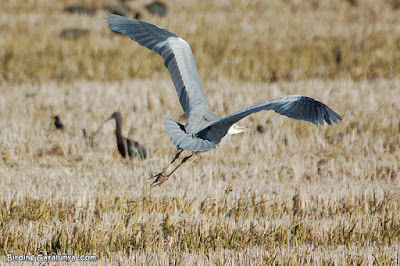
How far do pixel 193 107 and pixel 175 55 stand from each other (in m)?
0.53

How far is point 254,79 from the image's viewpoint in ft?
32.7

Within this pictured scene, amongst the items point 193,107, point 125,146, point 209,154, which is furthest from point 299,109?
point 125,146

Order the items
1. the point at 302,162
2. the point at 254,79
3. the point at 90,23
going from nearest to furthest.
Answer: the point at 302,162 < the point at 254,79 < the point at 90,23

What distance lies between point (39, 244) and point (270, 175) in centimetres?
262

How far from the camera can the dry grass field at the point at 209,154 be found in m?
3.91

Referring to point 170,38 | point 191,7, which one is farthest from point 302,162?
point 191,7

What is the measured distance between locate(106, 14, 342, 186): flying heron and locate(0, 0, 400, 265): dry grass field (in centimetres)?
55

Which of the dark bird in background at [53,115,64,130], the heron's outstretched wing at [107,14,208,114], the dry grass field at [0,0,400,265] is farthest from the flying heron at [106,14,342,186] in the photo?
the dark bird in background at [53,115,64,130]

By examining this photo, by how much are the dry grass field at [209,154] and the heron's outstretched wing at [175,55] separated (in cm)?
81

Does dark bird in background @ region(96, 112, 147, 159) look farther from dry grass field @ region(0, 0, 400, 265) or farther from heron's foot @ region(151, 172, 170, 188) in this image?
heron's foot @ region(151, 172, 170, 188)

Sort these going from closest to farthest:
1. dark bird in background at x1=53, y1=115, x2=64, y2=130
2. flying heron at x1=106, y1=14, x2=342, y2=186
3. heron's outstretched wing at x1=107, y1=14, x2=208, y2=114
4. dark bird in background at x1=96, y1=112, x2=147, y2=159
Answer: flying heron at x1=106, y1=14, x2=342, y2=186 < heron's outstretched wing at x1=107, y1=14, x2=208, y2=114 < dark bird in background at x1=96, y1=112, x2=147, y2=159 < dark bird in background at x1=53, y1=115, x2=64, y2=130

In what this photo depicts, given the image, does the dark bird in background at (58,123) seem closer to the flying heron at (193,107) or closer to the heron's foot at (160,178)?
the flying heron at (193,107)

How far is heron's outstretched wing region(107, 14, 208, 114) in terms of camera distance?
4.94 meters

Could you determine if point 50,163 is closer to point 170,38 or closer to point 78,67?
point 170,38
